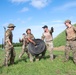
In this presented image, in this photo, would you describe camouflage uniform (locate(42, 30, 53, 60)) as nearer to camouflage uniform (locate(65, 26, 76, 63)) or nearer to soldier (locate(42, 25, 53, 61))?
soldier (locate(42, 25, 53, 61))

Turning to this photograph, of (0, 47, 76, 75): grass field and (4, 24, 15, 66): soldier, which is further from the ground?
(4, 24, 15, 66): soldier

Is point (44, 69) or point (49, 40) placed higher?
point (49, 40)

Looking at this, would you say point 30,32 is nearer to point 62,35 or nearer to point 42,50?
point 42,50

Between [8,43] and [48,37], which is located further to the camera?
[48,37]

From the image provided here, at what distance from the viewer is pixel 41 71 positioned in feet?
35.8

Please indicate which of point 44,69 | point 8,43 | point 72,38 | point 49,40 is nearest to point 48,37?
point 49,40

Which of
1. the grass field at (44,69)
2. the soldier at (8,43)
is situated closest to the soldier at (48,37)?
the grass field at (44,69)

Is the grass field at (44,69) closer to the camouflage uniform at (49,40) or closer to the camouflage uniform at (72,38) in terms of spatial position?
the camouflage uniform at (72,38)

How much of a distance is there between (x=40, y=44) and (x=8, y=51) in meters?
2.33

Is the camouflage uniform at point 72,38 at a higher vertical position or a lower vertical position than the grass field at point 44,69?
higher

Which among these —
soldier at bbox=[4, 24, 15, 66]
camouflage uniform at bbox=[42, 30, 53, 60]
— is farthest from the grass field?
camouflage uniform at bbox=[42, 30, 53, 60]

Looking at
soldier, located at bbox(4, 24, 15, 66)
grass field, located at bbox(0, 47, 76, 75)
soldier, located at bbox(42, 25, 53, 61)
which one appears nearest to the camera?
grass field, located at bbox(0, 47, 76, 75)

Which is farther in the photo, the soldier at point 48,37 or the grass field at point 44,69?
the soldier at point 48,37

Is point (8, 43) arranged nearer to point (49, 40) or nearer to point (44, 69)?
point (44, 69)
